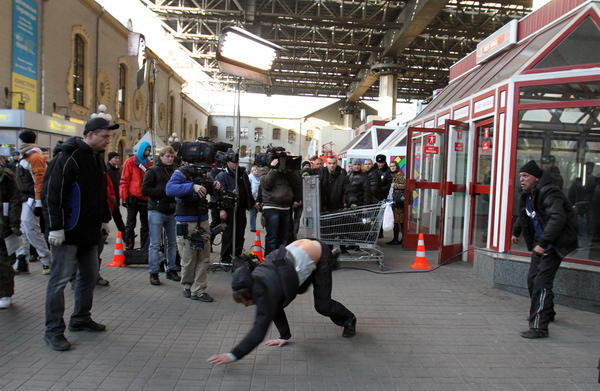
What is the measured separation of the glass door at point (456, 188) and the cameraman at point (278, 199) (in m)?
3.00

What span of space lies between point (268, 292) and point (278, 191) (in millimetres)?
3676

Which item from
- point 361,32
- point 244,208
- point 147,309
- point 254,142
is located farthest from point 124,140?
point 254,142

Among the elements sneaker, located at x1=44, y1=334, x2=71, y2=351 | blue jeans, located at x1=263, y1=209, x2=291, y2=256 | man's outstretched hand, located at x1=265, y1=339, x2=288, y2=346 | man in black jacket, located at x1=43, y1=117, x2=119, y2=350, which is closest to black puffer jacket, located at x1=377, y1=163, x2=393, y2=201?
blue jeans, located at x1=263, y1=209, x2=291, y2=256

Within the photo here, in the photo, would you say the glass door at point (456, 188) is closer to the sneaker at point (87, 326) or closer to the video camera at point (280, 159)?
the video camera at point (280, 159)

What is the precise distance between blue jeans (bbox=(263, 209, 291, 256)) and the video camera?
719mm

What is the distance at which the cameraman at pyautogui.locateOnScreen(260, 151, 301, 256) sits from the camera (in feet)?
22.9

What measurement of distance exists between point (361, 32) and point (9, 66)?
18.8 m

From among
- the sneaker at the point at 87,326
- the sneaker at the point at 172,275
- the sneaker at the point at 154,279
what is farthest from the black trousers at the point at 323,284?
the sneaker at the point at 172,275

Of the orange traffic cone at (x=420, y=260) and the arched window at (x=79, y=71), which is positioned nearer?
the orange traffic cone at (x=420, y=260)

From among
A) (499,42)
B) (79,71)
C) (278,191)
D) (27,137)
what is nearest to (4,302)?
(27,137)

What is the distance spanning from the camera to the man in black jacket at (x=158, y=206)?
249 inches

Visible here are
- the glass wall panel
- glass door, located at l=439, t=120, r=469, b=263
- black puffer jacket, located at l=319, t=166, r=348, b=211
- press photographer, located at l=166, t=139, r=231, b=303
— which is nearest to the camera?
press photographer, located at l=166, t=139, r=231, b=303

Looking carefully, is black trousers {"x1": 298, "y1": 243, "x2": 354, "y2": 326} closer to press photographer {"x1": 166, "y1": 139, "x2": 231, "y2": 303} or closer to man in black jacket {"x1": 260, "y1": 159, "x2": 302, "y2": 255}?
press photographer {"x1": 166, "y1": 139, "x2": 231, "y2": 303}

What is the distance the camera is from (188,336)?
443cm
